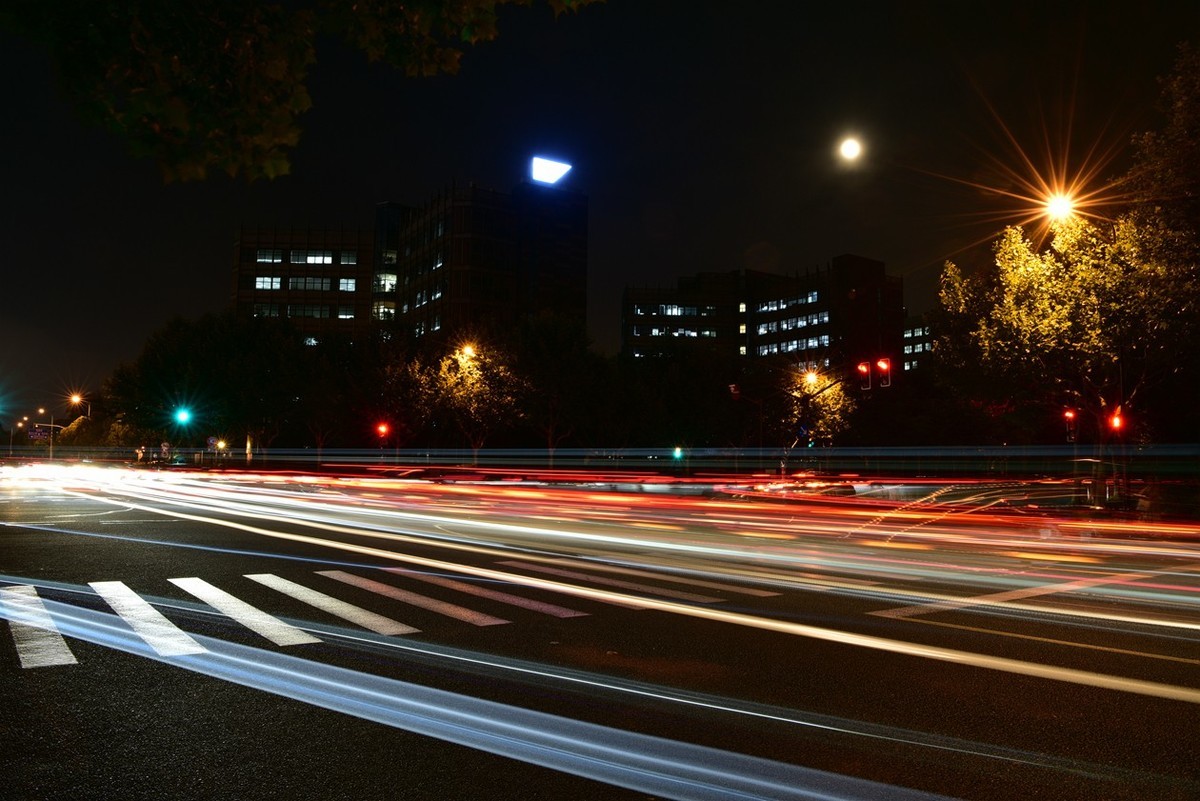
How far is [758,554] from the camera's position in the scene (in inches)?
517

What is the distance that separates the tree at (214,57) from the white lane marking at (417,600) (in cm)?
446

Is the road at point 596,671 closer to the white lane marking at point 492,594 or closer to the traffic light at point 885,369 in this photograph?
the white lane marking at point 492,594

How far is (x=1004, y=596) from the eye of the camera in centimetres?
955

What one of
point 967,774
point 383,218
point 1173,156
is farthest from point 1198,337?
point 383,218

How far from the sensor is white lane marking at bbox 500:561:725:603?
9391 millimetres

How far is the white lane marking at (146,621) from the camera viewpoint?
6707 mm

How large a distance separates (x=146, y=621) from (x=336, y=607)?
1.73 metres

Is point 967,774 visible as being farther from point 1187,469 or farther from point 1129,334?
point 1187,469

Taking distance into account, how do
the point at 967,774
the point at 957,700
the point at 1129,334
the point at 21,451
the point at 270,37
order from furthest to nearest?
1. the point at 21,451
2. the point at 1129,334
3. the point at 270,37
4. the point at 957,700
5. the point at 967,774

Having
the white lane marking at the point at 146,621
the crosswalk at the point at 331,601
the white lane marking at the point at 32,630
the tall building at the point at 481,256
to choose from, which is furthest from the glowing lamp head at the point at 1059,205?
the tall building at the point at 481,256

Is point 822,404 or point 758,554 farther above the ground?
point 822,404

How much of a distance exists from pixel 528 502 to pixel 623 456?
3152 cm

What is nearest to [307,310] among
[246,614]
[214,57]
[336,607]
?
[336,607]

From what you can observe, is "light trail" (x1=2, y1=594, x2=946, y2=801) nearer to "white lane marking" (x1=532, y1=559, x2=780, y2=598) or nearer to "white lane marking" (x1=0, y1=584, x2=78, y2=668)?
"white lane marking" (x1=0, y1=584, x2=78, y2=668)
